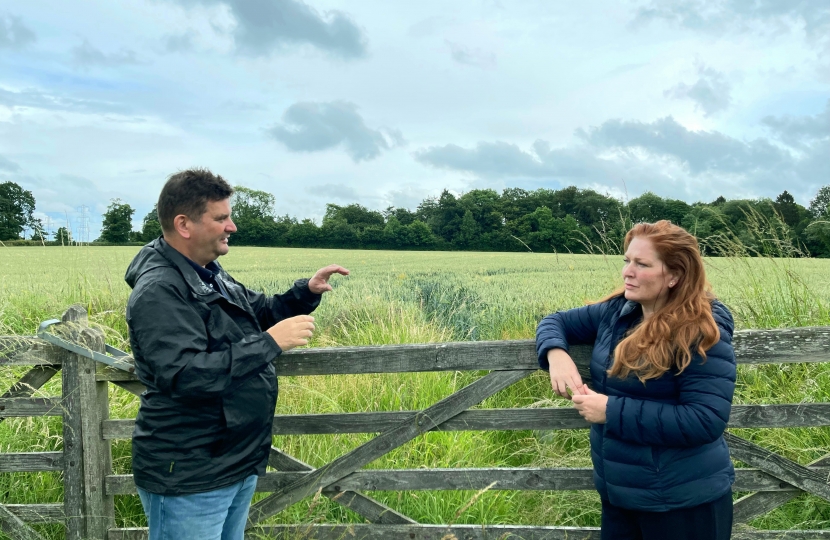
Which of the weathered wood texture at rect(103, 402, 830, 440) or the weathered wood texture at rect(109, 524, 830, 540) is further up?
the weathered wood texture at rect(103, 402, 830, 440)

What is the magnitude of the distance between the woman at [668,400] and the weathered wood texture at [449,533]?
0.84m

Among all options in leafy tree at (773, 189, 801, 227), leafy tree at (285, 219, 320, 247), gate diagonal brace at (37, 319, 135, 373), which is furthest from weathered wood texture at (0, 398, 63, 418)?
leafy tree at (773, 189, 801, 227)

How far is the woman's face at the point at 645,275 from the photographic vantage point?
220 cm

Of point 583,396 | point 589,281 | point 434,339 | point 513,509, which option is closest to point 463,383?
point 434,339

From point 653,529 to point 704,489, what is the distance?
0.24 metres

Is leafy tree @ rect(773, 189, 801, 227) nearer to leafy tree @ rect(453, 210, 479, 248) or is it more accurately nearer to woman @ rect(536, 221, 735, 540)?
leafy tree @ rect(453, 210, 479, 248)

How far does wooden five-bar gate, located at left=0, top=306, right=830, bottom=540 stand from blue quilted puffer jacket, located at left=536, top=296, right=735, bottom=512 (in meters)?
0.61

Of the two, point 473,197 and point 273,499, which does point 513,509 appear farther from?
point 473,197

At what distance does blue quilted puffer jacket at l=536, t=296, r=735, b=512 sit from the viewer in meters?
2.04

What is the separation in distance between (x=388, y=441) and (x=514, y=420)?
2.12 ft

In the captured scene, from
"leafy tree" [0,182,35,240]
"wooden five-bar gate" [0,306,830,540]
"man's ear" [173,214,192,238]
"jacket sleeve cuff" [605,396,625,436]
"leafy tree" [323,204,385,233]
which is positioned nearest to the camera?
"jacket sleeve cuff" [605,396,625,436]

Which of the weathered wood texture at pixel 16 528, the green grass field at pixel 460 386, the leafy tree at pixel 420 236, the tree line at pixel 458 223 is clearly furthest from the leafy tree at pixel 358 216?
the weathered wood texture at pixel 16 528

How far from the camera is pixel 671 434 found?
2035 mm

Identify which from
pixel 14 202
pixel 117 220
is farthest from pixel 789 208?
pixel 14 202
